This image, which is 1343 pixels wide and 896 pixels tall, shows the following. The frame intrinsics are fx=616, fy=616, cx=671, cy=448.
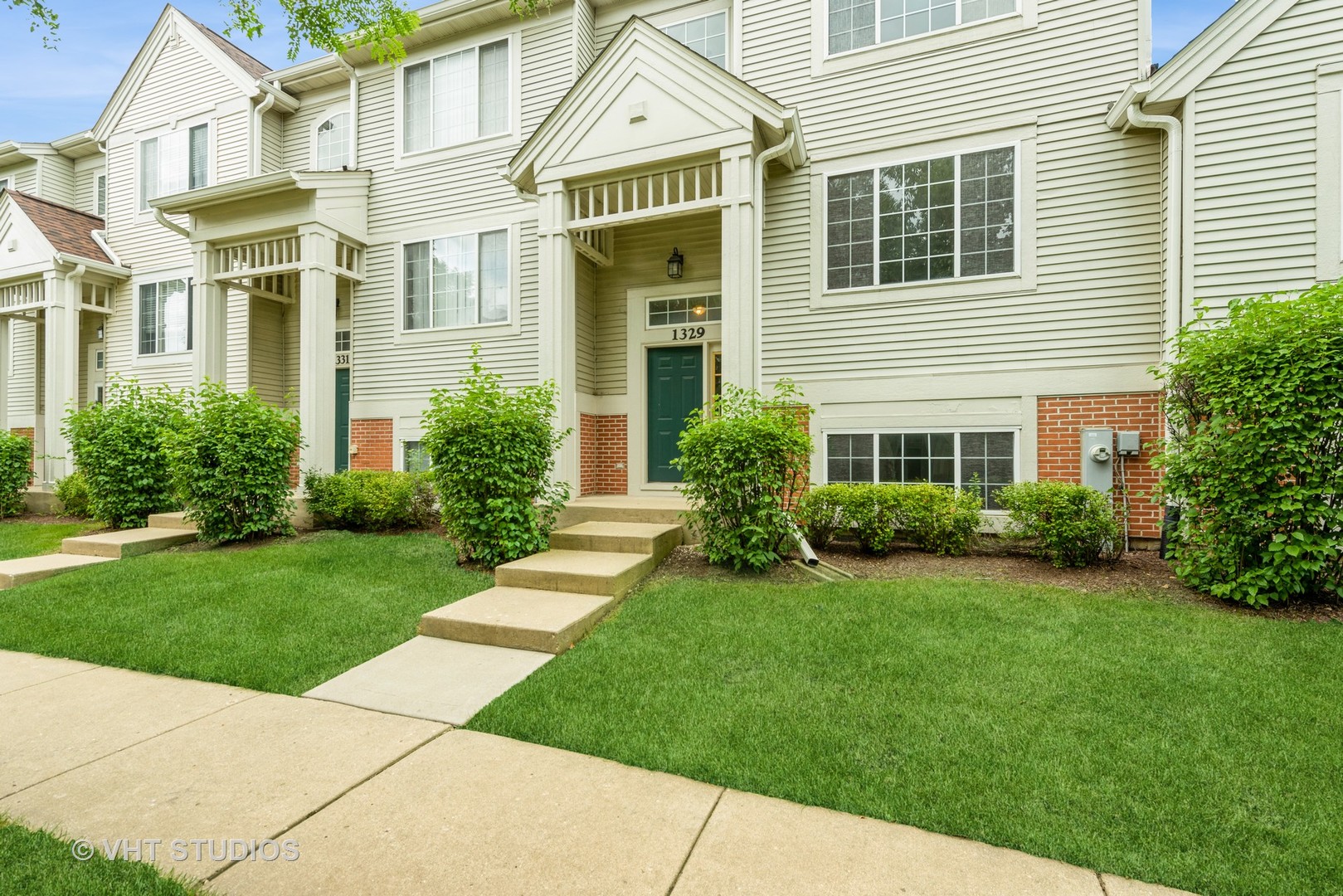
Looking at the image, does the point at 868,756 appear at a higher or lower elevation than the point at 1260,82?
lower

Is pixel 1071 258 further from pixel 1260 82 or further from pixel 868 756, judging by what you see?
pixel 868 756

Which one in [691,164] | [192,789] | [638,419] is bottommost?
[192,789]

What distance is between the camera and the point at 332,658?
156 inches

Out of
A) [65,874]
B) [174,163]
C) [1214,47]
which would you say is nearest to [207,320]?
[174,163]

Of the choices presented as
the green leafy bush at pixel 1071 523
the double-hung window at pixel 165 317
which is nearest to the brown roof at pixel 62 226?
the double-hung window at pixel 165 317

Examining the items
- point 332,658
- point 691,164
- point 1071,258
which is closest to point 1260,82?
point 1071,258

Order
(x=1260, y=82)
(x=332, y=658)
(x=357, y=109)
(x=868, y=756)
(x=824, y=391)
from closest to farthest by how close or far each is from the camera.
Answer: (x=868, y=756)
(x=332, y=658)
(x=1260, y=82)
(x=824, y=391)
(x=357, y=109)

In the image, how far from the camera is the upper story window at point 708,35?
843 centimetres

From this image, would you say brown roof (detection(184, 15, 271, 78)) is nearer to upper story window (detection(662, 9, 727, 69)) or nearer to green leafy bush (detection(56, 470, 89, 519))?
green leafy bush (detection(56, 470, 89, 519))

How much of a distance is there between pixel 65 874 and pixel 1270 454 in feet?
22.4

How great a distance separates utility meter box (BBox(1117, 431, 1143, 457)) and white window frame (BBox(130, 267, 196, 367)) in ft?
48.4

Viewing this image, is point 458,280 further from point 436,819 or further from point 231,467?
point 436,819

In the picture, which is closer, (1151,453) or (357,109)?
(1151,453)

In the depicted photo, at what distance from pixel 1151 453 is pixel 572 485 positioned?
20.8ft
